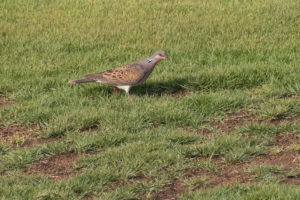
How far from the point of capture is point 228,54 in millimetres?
10414

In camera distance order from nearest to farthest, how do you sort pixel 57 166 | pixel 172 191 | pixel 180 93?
pixel 172 191 → pixel 57 166 → pixel 180 93

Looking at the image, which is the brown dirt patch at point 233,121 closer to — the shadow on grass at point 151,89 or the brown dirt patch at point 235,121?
the brown dirt patch at point 235,121

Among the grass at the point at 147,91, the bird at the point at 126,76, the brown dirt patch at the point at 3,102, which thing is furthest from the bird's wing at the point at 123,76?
the brown dirt patch at the point at 3,102

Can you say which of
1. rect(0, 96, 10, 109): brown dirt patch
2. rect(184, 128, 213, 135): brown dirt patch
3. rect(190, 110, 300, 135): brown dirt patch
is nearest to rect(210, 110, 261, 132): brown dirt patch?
rect(190, 110, 300, 135): brown dirt patch

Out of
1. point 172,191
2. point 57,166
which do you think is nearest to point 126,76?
point 57,166

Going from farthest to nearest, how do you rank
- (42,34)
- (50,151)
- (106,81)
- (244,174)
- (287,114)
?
(42,34) < (106,81) < (287,114) < (50,151) < (244,174)

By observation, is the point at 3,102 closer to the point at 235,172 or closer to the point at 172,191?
the point at 172,191

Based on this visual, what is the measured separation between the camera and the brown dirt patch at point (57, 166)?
6640mm

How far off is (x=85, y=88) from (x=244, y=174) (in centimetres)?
351

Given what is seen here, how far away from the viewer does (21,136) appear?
25.2 feet

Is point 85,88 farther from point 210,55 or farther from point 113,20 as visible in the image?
point 113,20

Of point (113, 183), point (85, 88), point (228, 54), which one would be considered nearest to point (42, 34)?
point (85, 88)

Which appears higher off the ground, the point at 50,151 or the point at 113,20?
the point at 113,20

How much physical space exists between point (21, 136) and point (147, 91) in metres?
2.32
